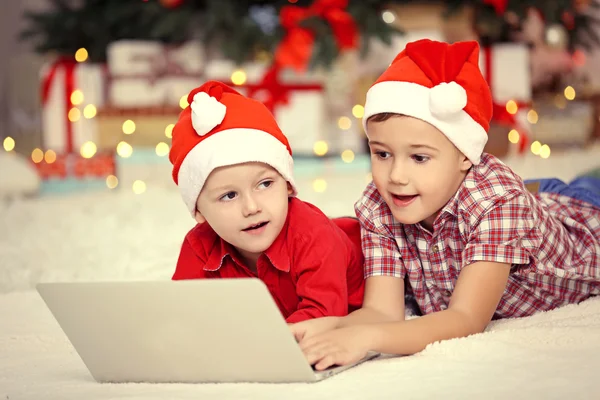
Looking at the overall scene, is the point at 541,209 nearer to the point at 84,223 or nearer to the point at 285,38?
the point at 84,223

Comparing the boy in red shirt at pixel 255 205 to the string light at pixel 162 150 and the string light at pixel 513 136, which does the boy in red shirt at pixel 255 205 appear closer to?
the string light at pixel 162 150

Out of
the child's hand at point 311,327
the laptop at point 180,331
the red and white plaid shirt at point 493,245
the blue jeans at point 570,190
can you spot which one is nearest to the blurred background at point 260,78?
the blue jeans at point 570,190

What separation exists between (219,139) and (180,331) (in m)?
0.35

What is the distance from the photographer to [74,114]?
3.47m

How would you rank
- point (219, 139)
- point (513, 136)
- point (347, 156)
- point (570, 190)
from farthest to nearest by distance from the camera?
point (513, 136)
point (347, 156)
point (570, 190)
point (219, 139)

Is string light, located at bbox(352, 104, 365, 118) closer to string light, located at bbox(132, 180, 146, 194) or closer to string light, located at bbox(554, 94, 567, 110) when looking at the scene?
string light, located at bbox(132, 180, 146, 194)

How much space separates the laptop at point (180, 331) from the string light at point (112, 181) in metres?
2.36

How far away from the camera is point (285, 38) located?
10.6 feet

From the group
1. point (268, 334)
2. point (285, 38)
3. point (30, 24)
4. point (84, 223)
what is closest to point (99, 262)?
point (84, 223)

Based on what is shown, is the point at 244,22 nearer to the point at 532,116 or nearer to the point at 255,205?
the point at 532,116

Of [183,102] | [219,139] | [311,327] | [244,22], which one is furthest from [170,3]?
[311,327]

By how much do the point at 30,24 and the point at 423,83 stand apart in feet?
→ 11.8

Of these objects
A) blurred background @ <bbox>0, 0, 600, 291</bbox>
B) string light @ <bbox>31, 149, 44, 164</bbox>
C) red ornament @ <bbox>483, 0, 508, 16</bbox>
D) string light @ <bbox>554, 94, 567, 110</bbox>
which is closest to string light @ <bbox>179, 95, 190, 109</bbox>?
blurred background @ <bbox>0, 0, 600, 291</bbox>

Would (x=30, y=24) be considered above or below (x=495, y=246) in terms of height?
above
